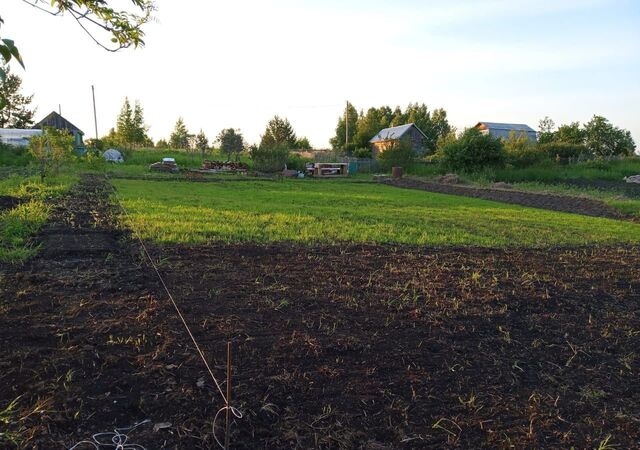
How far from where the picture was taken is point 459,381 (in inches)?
116

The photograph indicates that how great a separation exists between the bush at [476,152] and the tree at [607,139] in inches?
767

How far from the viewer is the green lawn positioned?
7871mm

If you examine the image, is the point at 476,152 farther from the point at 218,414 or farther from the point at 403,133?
the point at 218,414

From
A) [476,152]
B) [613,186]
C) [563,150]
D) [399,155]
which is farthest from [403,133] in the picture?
[613,186]

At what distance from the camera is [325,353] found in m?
3.24

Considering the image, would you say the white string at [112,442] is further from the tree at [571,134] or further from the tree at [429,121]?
the tree at [429,121]

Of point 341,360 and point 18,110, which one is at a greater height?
point 18,110

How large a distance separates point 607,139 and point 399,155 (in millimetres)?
23459

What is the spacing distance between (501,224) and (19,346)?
31.5 feet

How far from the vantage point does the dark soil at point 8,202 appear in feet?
30.5

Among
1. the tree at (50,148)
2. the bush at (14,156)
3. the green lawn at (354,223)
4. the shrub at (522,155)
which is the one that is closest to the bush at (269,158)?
the bush at (14,156)

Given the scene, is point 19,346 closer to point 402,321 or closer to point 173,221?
point 402,321

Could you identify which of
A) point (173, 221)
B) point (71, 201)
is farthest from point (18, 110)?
point (173, 221)

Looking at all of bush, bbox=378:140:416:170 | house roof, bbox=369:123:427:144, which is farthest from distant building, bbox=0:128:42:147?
house roof, bbox=369:123:427:144
